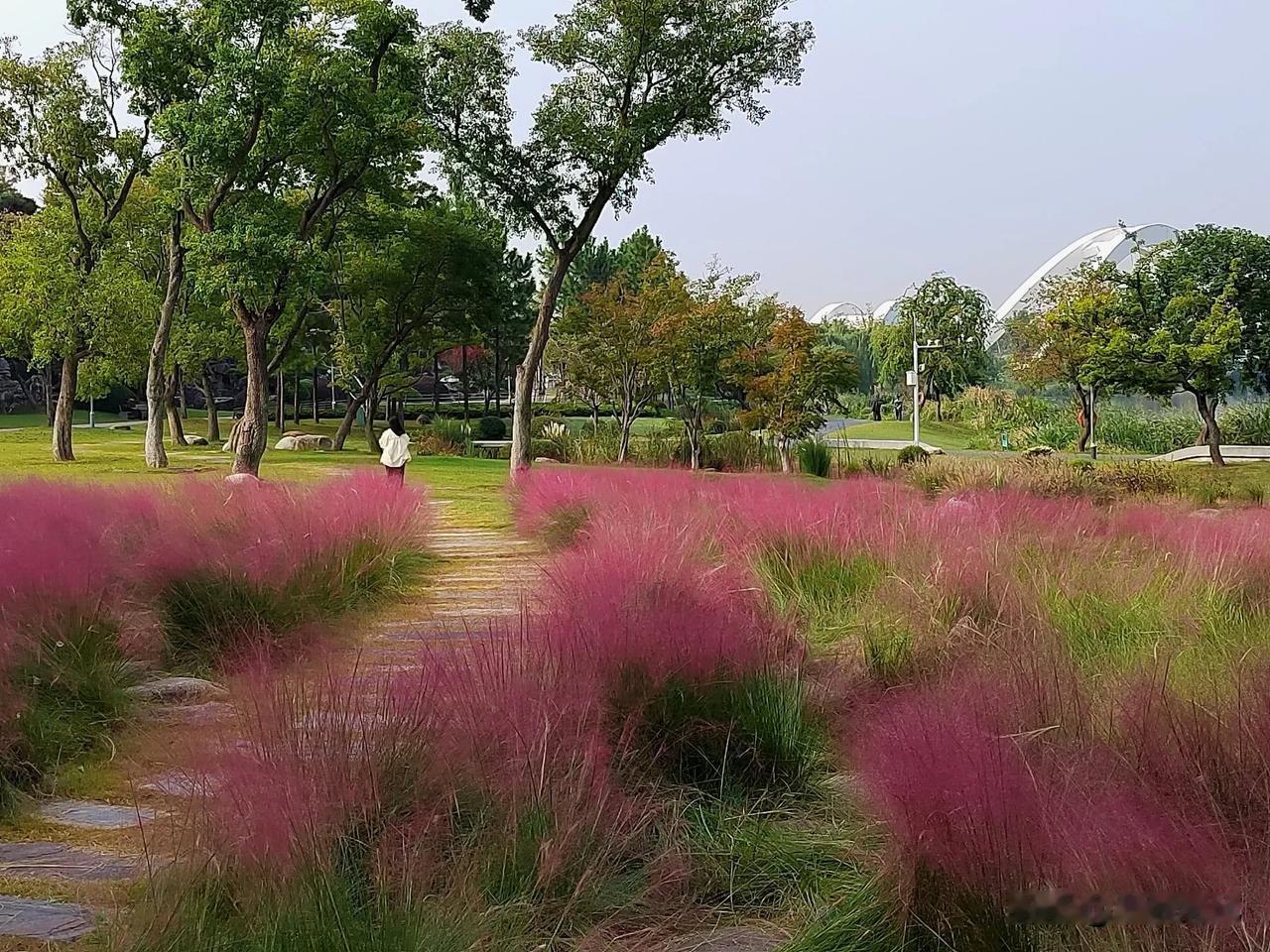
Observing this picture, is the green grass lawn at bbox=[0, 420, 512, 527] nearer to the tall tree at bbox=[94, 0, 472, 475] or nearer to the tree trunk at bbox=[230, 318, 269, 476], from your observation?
the tree trunk at bbox=[230, 318, 269, 476]

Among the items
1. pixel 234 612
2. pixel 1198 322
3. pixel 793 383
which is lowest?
pixel 234 612

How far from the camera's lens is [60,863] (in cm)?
224

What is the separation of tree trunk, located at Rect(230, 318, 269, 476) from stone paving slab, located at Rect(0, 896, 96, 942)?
14139 mm

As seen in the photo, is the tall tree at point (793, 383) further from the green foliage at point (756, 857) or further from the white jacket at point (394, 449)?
the green foliage at point (756, 857)

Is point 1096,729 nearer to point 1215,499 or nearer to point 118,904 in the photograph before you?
point 118,904

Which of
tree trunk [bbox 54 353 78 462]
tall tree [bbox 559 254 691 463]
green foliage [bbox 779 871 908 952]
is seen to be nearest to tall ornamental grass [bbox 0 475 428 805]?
green foliage [bbox 779 871 908 952]

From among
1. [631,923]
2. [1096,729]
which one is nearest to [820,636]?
[1096,729]

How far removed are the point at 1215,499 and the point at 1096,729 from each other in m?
11.1

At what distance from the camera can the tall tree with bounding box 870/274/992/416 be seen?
3725 centimetres

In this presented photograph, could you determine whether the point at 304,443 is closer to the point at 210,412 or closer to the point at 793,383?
the point at 210,412

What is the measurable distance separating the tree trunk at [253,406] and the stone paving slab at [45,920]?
1414 cm

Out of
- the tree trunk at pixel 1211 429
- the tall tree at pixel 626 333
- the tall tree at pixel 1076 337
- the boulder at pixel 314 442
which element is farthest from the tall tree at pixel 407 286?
the tree trunk at pixel 1211 429

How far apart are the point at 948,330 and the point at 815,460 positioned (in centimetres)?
2313

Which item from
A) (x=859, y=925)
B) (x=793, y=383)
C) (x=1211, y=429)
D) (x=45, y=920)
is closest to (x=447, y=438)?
(x=793, y=383)
